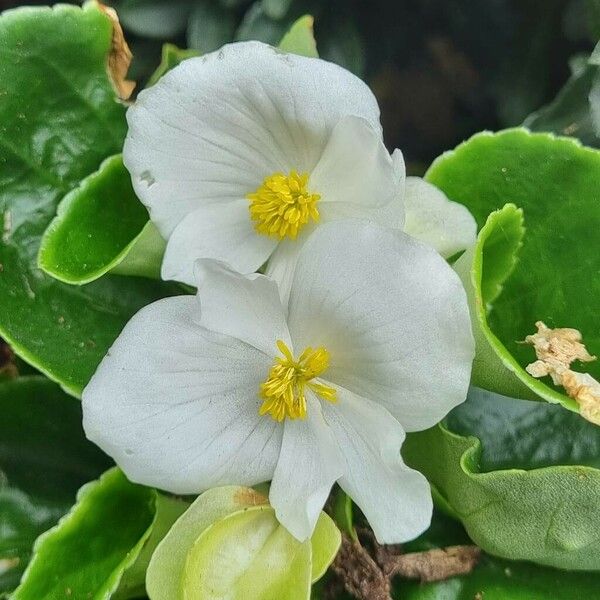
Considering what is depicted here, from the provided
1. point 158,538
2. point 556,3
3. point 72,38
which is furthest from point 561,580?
point 556,3

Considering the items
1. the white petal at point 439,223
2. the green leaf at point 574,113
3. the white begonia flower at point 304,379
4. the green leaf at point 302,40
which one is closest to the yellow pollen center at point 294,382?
the white begonia flower at point 304,379

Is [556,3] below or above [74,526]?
above

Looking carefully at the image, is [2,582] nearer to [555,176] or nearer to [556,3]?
[555,176]

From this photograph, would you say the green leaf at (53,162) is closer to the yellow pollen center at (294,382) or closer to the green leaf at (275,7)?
the yellow pollen center at (294,382)

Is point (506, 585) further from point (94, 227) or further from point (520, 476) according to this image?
point (94, 227)

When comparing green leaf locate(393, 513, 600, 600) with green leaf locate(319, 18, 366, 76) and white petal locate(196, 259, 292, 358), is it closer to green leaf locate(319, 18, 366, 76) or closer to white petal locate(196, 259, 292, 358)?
white petal locate(196, 259, 292, 358)

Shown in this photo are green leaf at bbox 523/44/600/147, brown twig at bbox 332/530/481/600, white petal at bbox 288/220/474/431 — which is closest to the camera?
white petal at bbox 288/220/474/431

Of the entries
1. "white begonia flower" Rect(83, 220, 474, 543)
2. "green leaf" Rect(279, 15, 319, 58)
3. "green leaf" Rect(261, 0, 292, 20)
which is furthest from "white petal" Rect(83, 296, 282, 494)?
"green leaf" Rect(261, 0, 292, 20)
